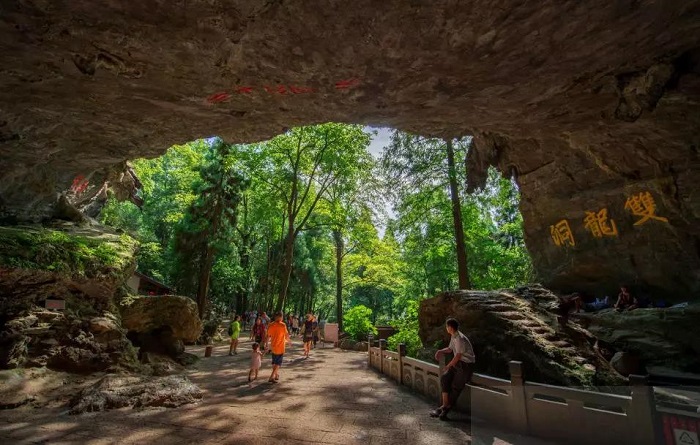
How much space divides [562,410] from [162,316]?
1138 cm

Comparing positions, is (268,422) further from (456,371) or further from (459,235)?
(459,235)

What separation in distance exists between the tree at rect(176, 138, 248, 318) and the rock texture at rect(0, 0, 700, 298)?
38.9ft

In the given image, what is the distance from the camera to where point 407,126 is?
711cm

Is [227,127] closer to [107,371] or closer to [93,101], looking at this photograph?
[93,101]

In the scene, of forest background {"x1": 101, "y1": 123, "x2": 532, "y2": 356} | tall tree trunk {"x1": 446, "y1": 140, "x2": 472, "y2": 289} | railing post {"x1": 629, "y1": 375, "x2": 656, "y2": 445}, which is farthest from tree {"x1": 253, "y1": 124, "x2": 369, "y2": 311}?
railing post {"x1": 629, "y1": 375, "x2": 656, "y2": 445}

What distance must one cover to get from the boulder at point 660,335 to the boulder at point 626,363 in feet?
1.68

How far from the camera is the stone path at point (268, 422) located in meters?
4.87

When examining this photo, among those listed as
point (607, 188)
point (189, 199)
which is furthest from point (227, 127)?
point (189, 199)

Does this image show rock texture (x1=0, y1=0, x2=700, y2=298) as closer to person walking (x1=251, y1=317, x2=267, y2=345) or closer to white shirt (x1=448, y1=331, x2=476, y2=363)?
white shirt (x1=448, y1=331, x2=476, y2=363)

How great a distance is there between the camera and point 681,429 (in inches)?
121

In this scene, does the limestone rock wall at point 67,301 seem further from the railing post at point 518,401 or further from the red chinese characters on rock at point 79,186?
the railing post at point 518,401

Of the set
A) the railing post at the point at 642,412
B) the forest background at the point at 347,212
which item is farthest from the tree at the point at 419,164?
the railing post at the point at 642,412

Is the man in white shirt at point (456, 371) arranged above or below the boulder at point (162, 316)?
below

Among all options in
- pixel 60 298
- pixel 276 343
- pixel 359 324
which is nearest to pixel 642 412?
pixel 276 343
